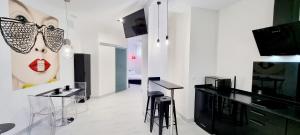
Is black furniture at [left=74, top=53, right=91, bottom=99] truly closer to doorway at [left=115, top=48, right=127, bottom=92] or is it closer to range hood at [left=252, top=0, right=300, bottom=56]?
doorway at [left=115, top=48, right=127, bottom=92]

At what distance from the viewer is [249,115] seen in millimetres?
2418

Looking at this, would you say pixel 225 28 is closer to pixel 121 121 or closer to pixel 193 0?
pixel 193 0

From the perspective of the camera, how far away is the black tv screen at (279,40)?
2.12 metres

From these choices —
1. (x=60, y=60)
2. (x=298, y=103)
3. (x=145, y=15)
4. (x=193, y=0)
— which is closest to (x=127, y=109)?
(x=60, y=60)

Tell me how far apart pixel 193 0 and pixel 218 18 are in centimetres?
100

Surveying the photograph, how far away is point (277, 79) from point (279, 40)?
0.65 m

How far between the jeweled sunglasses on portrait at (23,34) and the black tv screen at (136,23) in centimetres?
197

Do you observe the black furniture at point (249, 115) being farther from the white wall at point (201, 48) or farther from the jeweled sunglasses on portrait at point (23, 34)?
the jeweled sunglasses on portrait at point (23, 34)

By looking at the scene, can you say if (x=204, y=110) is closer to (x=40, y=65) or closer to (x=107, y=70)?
(x=40, y=65)

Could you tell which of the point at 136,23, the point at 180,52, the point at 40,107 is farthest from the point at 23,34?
the point at 180,52

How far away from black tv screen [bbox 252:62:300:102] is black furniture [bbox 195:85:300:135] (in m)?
0.12

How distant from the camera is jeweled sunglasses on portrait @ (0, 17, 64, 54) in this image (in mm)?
2732

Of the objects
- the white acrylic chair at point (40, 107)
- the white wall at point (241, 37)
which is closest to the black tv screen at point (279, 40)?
the white wall at point (241, 37)

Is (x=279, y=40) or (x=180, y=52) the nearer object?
(x=279, y=40)
